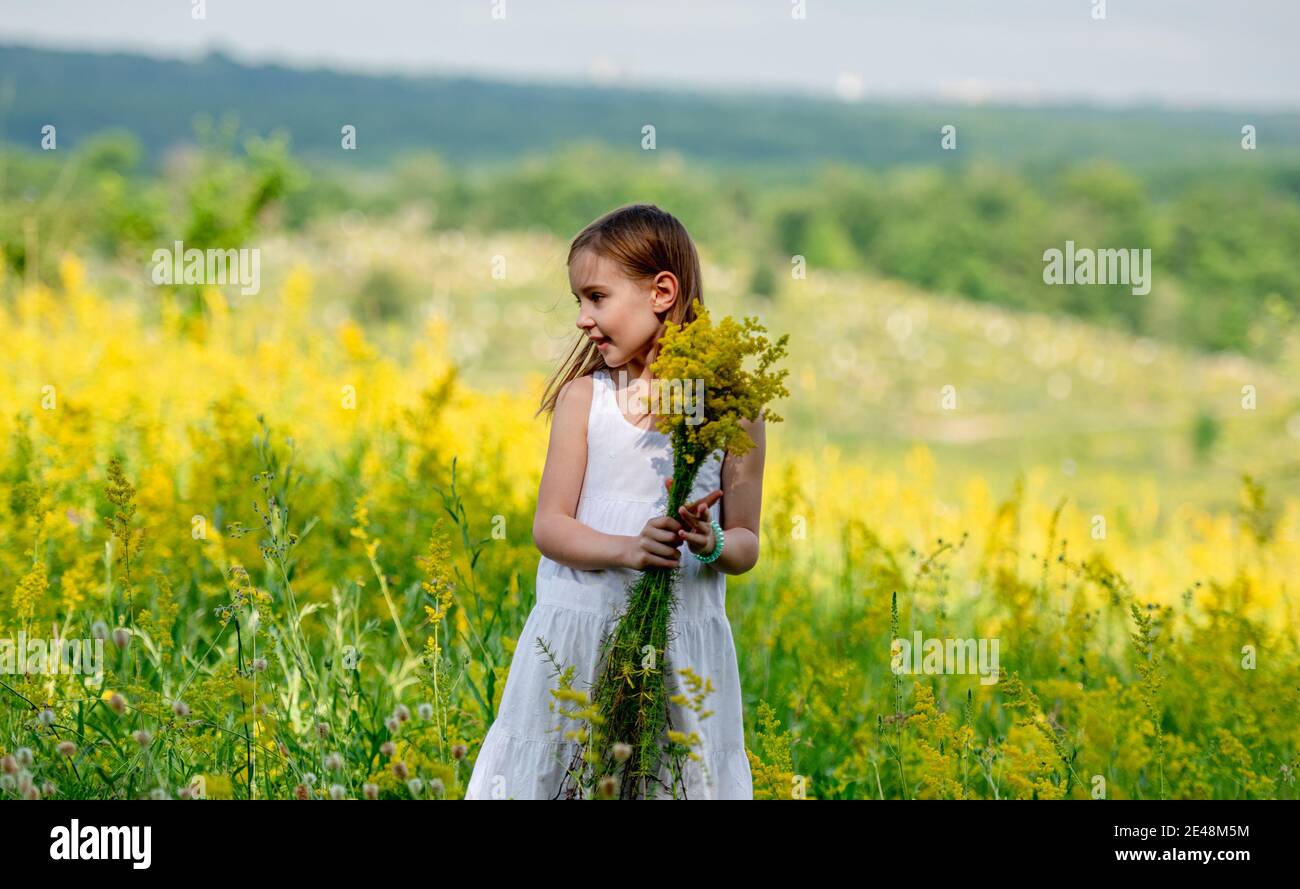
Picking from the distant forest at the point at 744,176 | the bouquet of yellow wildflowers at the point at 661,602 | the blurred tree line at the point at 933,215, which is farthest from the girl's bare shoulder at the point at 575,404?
the blurred tree line at the point at 933,215

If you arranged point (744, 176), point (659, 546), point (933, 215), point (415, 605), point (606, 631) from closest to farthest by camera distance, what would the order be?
point (659, 546) → point (606, 631) → point (415, 605) → point (933, 215) → point (744, 176)

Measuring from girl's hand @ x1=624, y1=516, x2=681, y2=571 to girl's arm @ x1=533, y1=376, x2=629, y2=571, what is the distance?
75 mm

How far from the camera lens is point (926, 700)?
8.11ft

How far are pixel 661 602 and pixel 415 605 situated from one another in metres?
1.70

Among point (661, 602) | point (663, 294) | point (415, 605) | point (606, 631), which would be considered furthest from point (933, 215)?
point (661, 602)

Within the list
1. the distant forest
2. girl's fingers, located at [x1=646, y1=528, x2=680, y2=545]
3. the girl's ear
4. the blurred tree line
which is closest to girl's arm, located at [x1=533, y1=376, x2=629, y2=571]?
girl's fingers, located at [x1=646, y1=528, x2=680, y2=545]

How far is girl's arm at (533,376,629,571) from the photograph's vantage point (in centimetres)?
227

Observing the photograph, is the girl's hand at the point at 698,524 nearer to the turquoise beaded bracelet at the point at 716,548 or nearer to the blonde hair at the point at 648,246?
the turquoise beaded bracelet at the point at 716,548

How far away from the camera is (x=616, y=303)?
7.83ft

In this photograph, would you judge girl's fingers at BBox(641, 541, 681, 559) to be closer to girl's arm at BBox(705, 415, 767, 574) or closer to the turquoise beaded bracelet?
the turquoise beaded bracelet

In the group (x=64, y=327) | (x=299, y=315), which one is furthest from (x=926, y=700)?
(x=64, y=327)

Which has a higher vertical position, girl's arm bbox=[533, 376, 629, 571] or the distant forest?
the distant forest

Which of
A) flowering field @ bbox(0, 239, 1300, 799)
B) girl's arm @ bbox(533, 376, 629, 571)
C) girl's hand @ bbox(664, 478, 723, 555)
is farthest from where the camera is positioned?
flowering field @ bbox(0, 239, 1300, 799)

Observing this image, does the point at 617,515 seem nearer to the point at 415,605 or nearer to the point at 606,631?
the point at 606,631
